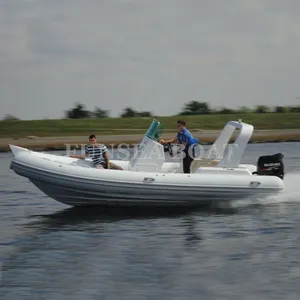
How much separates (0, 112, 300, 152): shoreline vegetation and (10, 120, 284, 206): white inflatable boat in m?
32.9

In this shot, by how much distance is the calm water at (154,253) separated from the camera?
382 inches

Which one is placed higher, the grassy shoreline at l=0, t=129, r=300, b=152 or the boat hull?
the boat hull

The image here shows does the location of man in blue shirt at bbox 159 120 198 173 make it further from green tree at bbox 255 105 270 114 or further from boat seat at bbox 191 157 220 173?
green tree at bbox 255 105 270 114

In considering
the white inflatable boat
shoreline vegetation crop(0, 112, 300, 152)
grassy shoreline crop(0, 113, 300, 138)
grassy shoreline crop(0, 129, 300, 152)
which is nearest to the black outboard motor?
the white inflatable boat

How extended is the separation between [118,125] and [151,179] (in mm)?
42843

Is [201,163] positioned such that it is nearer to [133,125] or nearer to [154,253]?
[154,253]

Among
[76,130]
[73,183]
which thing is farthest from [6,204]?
[76,130]

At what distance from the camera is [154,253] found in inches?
A: 452

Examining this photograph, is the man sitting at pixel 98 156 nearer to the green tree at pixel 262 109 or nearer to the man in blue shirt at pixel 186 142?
the man in blue shirt at pixel 186 142

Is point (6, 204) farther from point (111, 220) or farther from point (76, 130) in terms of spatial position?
point (76, 130)

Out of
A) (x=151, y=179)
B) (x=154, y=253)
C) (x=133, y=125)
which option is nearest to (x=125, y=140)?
(x=133, y=125)

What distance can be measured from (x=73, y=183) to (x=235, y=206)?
2.98 m

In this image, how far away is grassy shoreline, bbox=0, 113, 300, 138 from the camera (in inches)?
2135

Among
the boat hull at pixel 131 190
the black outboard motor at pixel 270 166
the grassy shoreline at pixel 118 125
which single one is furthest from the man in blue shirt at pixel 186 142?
the grassy shoreline at pixel 118 125
